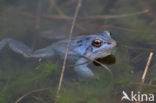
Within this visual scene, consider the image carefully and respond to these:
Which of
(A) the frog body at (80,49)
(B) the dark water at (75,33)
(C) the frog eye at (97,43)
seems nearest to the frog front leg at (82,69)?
(A) the frog body at (80,49)

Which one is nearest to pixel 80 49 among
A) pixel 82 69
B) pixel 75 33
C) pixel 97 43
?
pixel 97 43

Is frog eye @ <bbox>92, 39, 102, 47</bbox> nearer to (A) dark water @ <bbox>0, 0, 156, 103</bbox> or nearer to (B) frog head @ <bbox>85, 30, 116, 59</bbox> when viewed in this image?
(B) frog head @ <bbox>85, 30, 116, 59</bbox>

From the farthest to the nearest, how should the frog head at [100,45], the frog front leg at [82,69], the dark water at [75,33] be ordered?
1. the frog head at [100,45]
2. the frog front leg at [82,69]
3. the dark water at [75,33]

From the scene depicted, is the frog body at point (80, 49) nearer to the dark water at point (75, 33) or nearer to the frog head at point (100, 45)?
the frog head at point (100, 45)

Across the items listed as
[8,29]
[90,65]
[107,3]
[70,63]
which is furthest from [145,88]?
[8,29]

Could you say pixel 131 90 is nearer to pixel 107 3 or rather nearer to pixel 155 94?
pixel 155 94

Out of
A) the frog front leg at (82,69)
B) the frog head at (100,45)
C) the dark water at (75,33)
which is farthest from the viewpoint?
the frog head at (100,45)

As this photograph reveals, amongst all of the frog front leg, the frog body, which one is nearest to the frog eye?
the frog body
